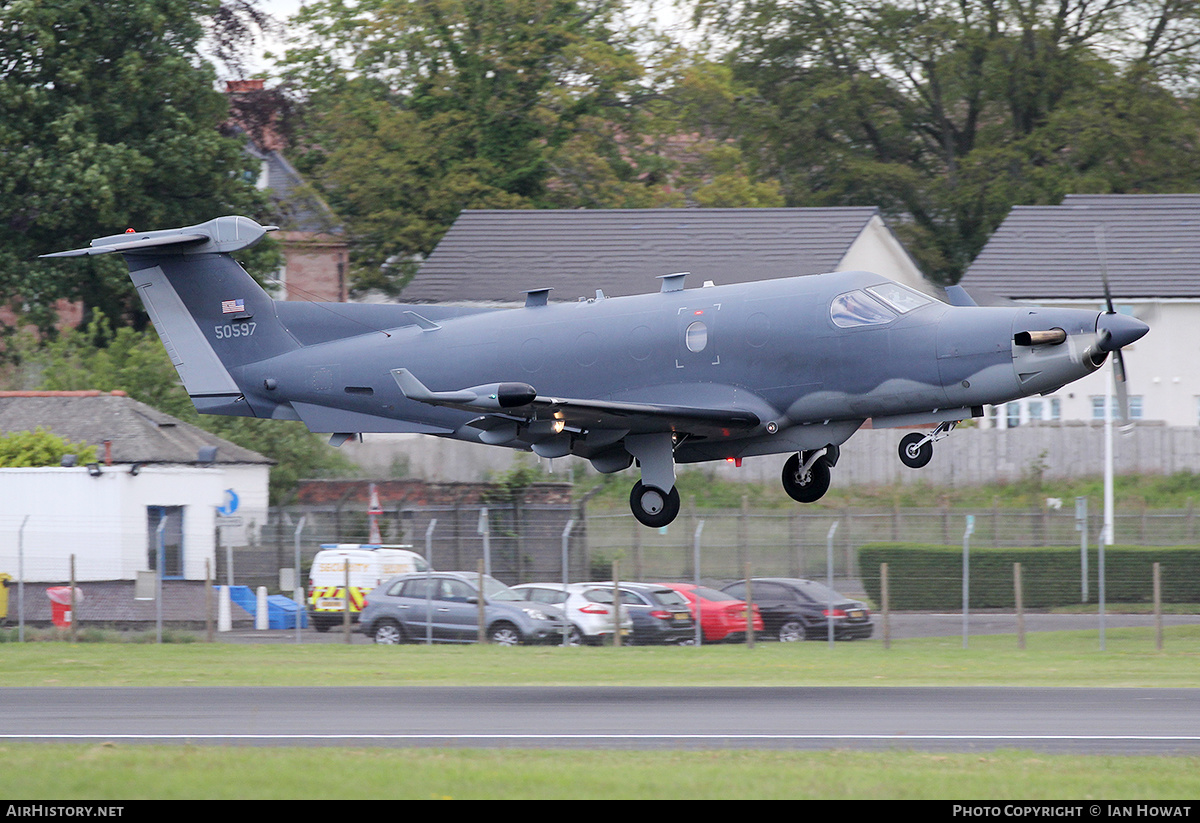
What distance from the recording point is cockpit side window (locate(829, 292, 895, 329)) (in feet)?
64.5

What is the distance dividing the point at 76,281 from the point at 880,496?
30461 mm

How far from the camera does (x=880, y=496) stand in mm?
48469

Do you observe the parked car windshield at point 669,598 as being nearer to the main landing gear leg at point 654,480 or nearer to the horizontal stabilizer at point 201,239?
the main landing gear leg at point 654,480

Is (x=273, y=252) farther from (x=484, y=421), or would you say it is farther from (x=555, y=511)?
(x=484, y=421)

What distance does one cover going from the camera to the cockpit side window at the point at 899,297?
64.7ft

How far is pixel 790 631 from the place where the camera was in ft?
112

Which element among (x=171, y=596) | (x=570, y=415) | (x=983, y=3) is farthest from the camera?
(x=983, y=3)

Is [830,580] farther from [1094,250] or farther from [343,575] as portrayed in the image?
[1094,250]

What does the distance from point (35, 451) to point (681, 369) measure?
2458cm

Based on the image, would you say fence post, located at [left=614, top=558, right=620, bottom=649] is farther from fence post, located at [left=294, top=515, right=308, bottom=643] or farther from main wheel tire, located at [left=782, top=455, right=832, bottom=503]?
main wheel tire, located at [left=782, top=455, right=832, bottom=503]

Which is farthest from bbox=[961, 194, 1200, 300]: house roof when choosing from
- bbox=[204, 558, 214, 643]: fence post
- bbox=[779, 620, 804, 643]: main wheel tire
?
bbox=[204, 558, 214, 643]: fence post

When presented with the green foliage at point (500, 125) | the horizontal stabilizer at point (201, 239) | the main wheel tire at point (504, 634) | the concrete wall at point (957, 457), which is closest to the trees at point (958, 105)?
the green foliage at point (500, 125)

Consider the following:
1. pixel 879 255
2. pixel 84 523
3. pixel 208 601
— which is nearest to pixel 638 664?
pixel 208 601
